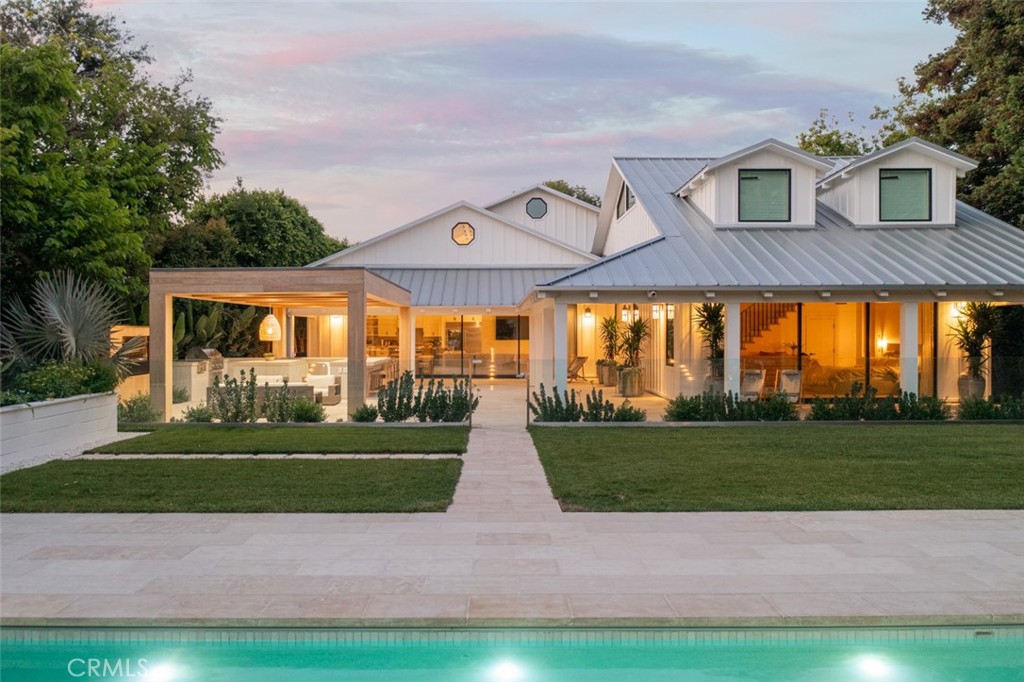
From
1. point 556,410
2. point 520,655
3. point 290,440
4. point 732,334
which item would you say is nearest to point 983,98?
point 732,334

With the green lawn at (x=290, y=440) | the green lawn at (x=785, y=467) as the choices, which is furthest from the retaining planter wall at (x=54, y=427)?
the green lawn at (x=785, y=467)

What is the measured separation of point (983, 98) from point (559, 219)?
15.6 metres

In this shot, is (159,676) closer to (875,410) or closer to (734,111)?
(875,410)

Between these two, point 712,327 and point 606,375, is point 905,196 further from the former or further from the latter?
point 606,375

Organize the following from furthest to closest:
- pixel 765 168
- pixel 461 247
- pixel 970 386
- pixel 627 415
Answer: pixel 461 247, pixel 765 168, pixel 970 386, pixel 627 415

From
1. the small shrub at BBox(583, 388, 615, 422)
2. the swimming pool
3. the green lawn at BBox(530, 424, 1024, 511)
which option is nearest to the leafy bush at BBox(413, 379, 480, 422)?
the green lawn at BBox(530, 424, 1024, 511)

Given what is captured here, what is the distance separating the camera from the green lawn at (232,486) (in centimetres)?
876

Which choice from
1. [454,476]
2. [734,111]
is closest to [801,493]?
[454,476]

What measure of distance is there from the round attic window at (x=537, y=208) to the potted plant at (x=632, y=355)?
31.4 ft

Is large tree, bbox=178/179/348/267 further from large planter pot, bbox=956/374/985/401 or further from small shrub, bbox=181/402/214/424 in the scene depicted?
large planter pot, bbox=956/374/985/401

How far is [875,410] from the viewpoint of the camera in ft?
55.1

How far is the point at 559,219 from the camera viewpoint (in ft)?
112

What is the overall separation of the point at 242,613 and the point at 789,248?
17.0 meters

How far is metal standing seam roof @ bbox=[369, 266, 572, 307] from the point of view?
25.7 meters
